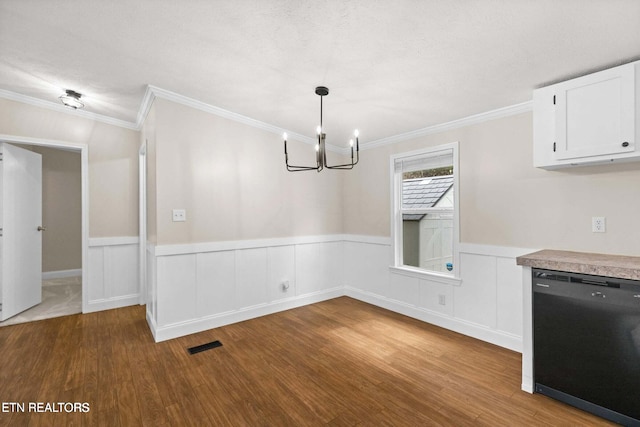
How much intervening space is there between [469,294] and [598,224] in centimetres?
129

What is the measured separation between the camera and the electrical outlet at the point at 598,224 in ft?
7.54

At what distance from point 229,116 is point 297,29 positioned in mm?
1830

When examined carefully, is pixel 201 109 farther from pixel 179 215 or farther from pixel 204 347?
pixel 204 347

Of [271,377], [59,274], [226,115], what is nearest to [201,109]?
[226,115]

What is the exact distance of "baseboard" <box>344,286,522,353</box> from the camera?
9.17ft

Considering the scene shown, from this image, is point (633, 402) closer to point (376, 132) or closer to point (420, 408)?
point (420, 408)

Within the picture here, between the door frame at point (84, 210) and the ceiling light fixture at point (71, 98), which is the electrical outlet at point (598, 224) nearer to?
the ceiling light fixture at point (71, 98)

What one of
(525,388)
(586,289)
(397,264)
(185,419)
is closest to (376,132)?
(397,264)

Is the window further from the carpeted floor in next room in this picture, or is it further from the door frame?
the carpeted floor in next room

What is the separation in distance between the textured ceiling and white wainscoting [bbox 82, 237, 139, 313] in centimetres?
197

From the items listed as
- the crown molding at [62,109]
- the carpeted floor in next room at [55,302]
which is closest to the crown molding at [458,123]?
the crown molding at [62,109]

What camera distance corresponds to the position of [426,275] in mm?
3496

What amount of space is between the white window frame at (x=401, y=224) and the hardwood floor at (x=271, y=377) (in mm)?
630

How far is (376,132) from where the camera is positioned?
12.4 feet
